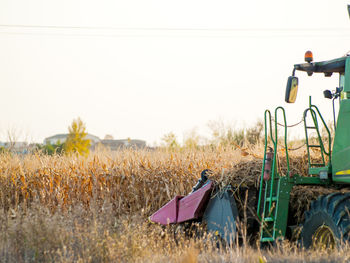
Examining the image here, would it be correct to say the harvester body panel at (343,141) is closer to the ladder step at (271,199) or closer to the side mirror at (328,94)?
the side mirror at (328,94)

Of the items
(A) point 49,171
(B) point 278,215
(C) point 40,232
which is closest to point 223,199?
(B) point 278,215

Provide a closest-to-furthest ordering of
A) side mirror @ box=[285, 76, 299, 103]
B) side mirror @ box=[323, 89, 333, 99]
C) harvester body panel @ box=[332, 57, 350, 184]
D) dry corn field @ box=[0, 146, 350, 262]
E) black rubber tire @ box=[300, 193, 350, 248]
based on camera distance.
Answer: black rubber tire @ box=[300, 193, 350, 248], harvester body panel @ box=[332, 57, 350, 184], side mirror @ box=[285, 76, 299, 103], side mirror @ box=[323, 89, 333, 99], dry corn field @ box=[0, 146, 350, 262]

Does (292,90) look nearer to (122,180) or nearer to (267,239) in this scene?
(267,239)

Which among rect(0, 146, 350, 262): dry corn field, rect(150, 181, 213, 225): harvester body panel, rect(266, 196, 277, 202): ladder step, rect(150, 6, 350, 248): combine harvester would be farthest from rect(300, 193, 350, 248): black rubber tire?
rect(150, 181, 213, 225): harvester body panel

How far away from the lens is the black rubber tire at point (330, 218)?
602 centimetres

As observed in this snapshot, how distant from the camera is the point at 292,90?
272 inches

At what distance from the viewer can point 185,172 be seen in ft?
42.7

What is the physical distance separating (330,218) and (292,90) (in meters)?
1.89

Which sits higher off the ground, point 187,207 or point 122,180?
point 122,180

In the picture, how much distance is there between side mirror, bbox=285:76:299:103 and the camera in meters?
6.91

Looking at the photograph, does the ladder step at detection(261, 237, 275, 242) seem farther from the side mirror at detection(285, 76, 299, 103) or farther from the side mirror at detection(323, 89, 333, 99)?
the side mirror at detection(323, 89, 333, 99)

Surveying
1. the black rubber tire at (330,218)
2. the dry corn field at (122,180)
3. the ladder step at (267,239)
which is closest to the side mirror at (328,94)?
the dry corn field at (122,180)

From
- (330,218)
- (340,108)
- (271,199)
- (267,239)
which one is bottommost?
(267,239)

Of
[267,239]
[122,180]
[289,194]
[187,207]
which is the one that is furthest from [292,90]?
[122,180]
